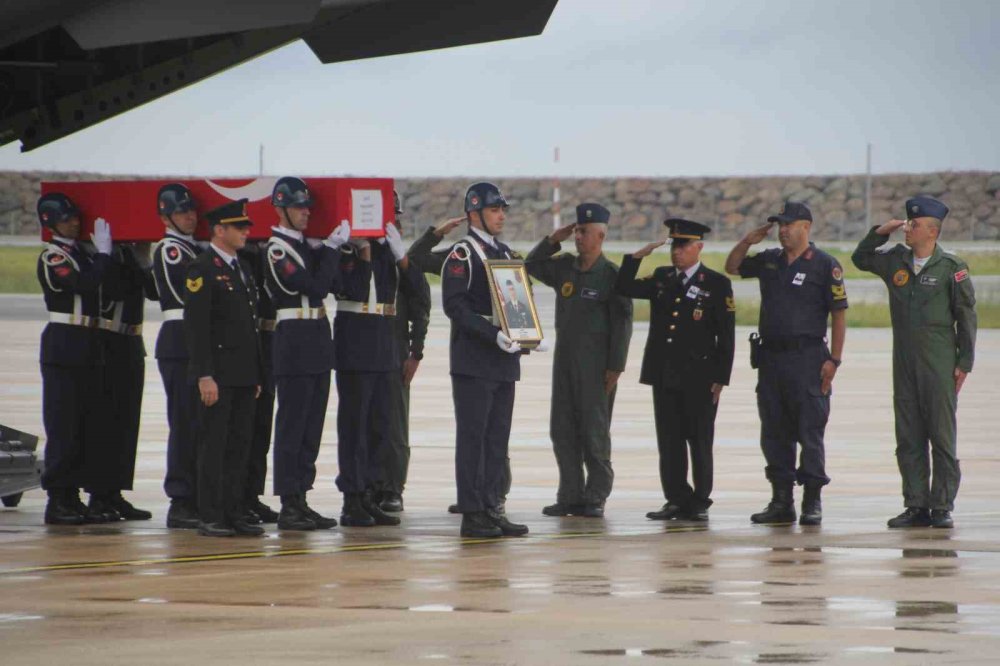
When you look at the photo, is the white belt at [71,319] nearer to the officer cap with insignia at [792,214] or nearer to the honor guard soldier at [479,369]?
the honor guard soldier at [479,369]

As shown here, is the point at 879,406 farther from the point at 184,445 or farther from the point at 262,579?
the point at 262,579

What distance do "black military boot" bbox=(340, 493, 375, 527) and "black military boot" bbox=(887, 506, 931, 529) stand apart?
256cm

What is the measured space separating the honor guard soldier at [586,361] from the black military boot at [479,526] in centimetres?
111

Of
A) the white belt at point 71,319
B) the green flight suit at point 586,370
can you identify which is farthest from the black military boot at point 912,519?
the white belt at point 71,319

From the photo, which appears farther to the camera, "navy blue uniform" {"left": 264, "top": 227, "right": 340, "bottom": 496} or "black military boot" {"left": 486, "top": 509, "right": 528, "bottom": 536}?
"navy blue uniform" {"left": 264, "top": 227, "right": 340, "bottom": 496}

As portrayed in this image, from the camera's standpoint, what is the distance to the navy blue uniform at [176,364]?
31.4 ft

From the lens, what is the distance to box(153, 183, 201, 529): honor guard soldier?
A: 31.4 feet

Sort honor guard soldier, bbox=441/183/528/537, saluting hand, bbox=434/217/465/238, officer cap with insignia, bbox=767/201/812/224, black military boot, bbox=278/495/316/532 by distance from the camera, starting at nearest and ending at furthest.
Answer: honor guard soldier, bbox=441/183/528/537 < black military boot, bbox=278/495/316/532 < officer cap with insignia, bbox=767/201/812/224 < saluting hand, bbox=434/217/465/238

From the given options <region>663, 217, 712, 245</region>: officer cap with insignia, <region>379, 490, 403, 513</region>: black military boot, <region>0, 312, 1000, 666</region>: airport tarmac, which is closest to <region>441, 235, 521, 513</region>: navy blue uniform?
<region>0, 312, 1000, 666</region>: airport tarmac

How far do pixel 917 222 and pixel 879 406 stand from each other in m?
7.48

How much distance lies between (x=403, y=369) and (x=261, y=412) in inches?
43.6

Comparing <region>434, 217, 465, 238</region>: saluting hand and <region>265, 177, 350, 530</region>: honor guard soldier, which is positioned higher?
<region>434, 217, 465, 238</region>: saluting hand

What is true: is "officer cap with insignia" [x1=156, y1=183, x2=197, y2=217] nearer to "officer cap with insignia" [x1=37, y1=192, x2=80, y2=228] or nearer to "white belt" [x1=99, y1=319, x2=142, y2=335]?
"officer cap with insignia" [x1=37, y1=192, x2=80, y2=228]

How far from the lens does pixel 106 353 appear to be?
10.0 metres
